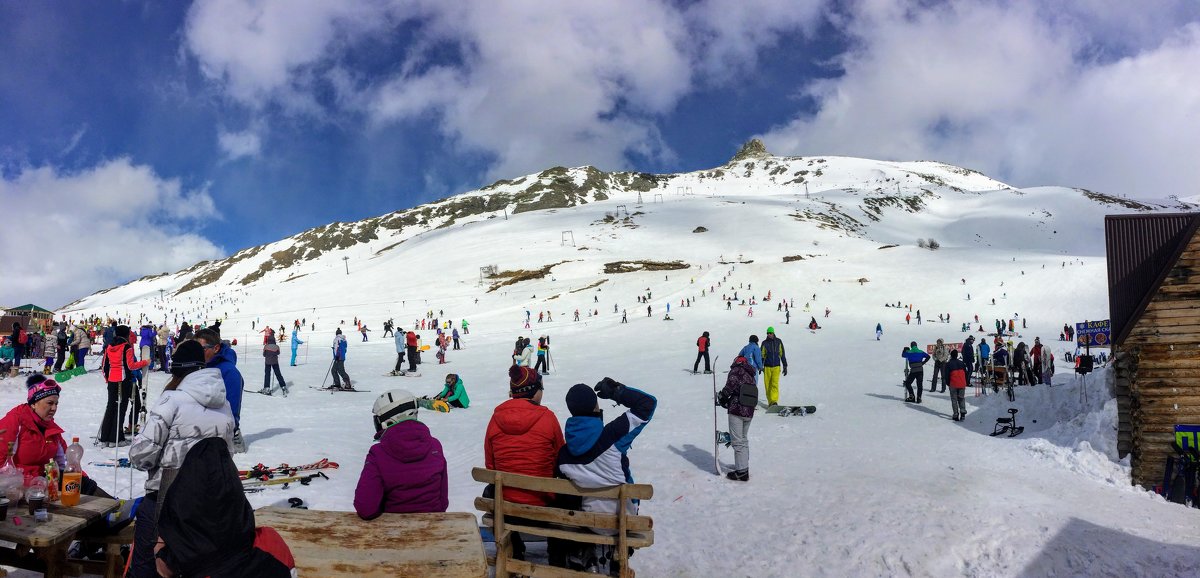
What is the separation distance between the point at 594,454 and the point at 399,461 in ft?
5.00

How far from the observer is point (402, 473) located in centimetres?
443

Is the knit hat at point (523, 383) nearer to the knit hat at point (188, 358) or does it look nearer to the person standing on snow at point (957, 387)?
the knit hat at point (188, 358)

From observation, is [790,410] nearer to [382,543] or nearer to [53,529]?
[382,543]

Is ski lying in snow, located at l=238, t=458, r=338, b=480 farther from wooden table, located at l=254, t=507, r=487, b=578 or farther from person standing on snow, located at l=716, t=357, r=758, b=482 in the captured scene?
person standing on snow, located at l=716, t=357, r=758, b=482

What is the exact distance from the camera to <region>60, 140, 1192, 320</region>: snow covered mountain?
9138cm

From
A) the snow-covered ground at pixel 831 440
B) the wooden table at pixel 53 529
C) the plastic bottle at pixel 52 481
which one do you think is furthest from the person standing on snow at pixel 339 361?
the wooden table at pixel 53 529

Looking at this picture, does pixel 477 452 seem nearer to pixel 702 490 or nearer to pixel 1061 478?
pixel 702 490

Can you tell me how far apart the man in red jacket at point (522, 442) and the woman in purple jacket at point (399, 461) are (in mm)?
729

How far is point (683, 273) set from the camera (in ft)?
210

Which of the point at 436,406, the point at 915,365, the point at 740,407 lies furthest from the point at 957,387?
the point at 436,406

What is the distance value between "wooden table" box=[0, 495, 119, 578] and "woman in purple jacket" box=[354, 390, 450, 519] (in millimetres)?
2100

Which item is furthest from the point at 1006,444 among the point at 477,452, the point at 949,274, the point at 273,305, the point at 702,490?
the point at 273,305

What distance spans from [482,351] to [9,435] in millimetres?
24884

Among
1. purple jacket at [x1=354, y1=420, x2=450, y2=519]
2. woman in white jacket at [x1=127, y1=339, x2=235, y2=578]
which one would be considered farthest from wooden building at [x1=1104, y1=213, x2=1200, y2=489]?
woman in white jacket at [x1=127, y1=339, x2=235, y2=578]
